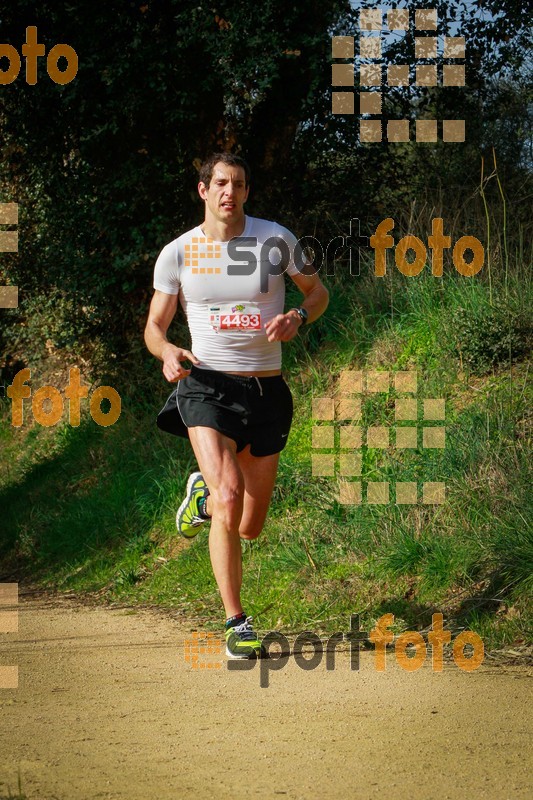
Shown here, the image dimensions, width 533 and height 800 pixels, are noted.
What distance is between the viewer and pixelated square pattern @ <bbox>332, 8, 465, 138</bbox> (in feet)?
35.0

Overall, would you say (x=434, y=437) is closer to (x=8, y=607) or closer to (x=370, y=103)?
(x=8, y=607)

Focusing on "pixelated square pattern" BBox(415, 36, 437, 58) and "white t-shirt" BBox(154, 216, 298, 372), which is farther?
"pixelated square pattern" BBox(415, 36, 437, 58)

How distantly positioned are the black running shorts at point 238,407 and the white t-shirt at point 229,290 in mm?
78

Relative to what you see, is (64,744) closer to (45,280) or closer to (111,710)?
(111,710)

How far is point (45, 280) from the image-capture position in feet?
39.8

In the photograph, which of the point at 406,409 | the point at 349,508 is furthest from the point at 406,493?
the point at 406,409

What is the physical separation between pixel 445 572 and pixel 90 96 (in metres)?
6.21

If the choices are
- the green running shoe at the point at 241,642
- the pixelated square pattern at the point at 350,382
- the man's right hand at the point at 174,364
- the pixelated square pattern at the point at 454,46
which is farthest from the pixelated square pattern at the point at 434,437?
the pixelated square pattern at the point at 454,46

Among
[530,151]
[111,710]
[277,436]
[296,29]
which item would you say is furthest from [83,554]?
[530,151]

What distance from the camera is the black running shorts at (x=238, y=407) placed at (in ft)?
18.9

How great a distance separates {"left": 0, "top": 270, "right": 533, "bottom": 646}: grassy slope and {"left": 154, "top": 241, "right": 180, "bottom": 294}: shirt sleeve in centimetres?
209

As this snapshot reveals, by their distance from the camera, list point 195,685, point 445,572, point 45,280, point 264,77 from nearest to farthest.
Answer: point 195,685, point 445,572, point 264,77, point 45,280

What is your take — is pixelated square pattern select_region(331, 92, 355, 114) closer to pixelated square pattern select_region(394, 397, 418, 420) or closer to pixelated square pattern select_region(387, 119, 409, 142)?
pixelated square pattern select_region(387, 119, 409, 142)

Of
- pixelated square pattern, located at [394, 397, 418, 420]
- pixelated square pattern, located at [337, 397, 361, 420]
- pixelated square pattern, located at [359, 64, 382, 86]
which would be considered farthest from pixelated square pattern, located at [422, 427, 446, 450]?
Answer: pixelated square pattern, located at [359, 64, 382, 86]
